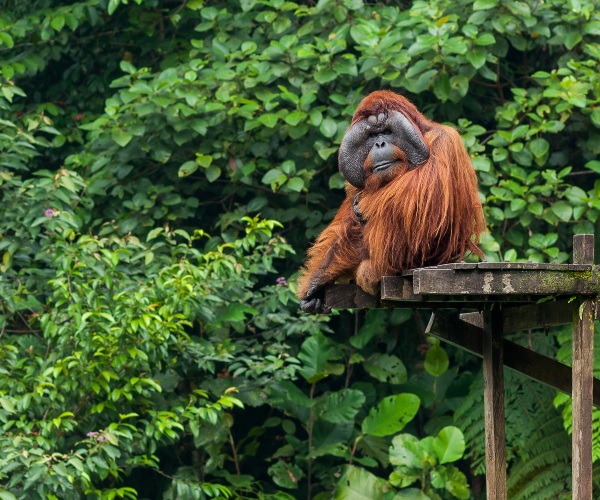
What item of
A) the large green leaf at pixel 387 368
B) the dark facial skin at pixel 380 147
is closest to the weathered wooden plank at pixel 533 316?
the dark facial skin at pixel 380 147

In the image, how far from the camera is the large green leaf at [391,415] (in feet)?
22.2

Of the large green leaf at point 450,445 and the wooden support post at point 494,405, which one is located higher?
the wooden support post at point 494,405

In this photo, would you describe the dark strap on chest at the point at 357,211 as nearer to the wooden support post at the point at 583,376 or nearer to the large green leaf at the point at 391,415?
the wooden support post at the point at 583,376

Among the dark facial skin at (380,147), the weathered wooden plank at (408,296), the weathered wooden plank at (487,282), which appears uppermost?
the dark facial skin at (380,147)

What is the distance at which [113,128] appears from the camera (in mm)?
7199

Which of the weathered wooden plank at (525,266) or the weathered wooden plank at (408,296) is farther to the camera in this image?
the weathered wooden plank at (408,296)

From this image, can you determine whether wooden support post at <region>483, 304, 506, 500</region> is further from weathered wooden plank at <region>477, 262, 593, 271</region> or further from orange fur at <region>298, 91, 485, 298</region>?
weathered wooden plank at <region>477, 262, 593, 271</region>

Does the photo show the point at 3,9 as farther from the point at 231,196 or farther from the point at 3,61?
the point at 231,196

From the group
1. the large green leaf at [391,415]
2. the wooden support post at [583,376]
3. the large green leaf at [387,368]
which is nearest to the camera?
the wooden support post at [583,376]

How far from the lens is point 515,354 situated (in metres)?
4.60

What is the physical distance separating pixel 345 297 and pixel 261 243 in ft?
8.57

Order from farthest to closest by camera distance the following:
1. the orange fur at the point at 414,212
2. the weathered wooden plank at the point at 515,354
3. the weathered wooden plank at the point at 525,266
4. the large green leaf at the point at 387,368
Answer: the large green leaf at the point at 387,368 → the weathered wooden plank at the point at 515,354 → the orange fur at the point at 414,212 → the weathered wooden plank at the point at 525,266

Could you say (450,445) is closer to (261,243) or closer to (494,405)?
(261,243)

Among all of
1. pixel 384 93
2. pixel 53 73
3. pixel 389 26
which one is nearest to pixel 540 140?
pixel 389 26
